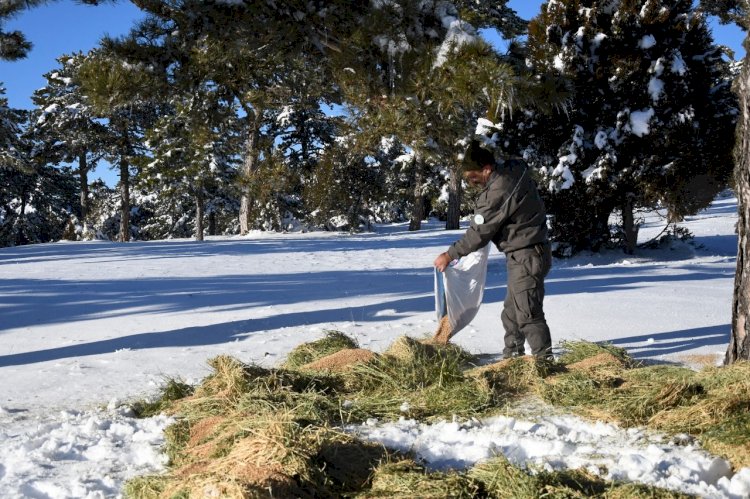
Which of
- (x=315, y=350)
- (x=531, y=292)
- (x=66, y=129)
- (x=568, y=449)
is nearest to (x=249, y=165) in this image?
(x=66, y=129)

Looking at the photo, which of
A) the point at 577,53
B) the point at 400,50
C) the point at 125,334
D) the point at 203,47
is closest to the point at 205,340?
the point at 125,334

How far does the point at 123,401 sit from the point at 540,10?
12.1m

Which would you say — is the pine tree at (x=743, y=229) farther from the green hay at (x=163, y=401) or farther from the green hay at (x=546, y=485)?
the green hay at (x=163, y=401)

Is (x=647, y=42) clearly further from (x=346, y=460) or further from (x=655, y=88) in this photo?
(x=346, y=460)

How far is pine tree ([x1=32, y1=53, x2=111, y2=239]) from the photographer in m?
27.9

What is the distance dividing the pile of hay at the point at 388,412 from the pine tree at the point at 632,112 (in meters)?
8.56

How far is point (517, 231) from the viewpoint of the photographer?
14.9 ft

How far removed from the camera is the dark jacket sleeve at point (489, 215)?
4.47 metres

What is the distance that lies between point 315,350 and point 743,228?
316 centimetres

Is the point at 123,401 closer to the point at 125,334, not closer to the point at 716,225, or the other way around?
the point at 125,334

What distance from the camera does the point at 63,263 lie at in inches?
521

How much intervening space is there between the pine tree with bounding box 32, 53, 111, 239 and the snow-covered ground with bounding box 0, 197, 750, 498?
16.2 m

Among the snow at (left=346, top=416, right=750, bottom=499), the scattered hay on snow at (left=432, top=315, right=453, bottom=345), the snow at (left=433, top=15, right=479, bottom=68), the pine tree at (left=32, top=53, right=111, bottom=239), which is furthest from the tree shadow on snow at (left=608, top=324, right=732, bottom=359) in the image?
the pine tree at (left=32, top=53, right=111, bottom=239)

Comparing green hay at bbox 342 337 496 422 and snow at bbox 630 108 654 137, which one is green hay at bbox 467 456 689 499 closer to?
green hay at bbox 342 337 496 422
